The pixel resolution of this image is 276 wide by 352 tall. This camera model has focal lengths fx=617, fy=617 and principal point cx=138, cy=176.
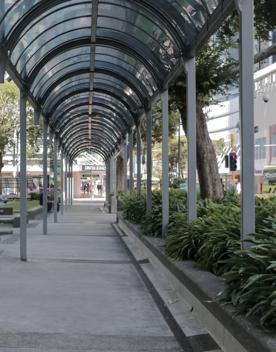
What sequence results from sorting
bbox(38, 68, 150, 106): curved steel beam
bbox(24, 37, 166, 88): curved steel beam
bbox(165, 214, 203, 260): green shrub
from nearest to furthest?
bbox(165, 214, 203, 260): green shrub
bbox(24, 37, 166, 88): curved steel beam
bbox(38, 68, 150, 106): curved steel beam

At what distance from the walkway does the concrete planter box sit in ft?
1.31

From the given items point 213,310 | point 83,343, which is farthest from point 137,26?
point 83,343

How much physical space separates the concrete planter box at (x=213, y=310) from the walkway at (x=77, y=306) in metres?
0.40

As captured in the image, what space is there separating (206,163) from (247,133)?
856 centimetres

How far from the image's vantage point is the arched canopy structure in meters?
9.67

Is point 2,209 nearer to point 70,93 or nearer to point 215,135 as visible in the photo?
point 70,93

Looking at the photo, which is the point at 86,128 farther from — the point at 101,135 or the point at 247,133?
the point at 247,133

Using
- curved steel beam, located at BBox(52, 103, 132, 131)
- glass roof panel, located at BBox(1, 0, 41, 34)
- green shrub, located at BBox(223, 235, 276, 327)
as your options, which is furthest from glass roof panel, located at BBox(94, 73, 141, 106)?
green shrub, located at BBox(223, 235, 276, 327)

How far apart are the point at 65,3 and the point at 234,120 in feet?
256

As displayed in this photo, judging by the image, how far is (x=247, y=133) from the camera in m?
6.55

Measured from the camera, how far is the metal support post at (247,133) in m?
6.50

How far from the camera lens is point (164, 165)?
12422 millimetres

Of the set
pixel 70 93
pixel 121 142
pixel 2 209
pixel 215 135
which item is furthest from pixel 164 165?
pixel 215 135

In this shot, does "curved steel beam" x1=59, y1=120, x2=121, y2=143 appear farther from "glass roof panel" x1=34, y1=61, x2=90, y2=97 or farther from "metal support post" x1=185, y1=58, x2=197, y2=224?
"metal support post" x1=185, y1=58, x2=197, y2=224
